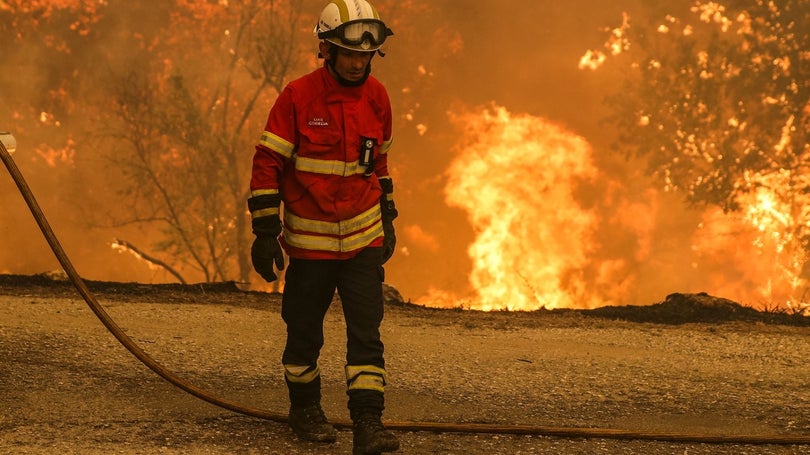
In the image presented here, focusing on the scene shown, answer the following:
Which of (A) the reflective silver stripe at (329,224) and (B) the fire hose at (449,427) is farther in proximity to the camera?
(B) the fire hose at (449,427)

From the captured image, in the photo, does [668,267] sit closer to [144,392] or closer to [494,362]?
[494,362]

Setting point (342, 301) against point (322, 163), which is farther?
point (342, 301)

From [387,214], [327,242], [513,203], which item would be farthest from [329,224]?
[513,203]

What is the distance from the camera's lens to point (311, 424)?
15.4 ft

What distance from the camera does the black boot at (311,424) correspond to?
468 centimetres

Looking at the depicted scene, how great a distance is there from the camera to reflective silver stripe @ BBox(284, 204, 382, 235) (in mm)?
4469

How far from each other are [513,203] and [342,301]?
15870 millimetres

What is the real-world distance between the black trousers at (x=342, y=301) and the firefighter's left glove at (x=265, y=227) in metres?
0.18

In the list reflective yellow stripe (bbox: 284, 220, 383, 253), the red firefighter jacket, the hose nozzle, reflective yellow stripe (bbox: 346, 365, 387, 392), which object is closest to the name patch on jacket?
the red firefighter jacket

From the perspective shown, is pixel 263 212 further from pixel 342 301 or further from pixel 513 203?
pixel 513 203

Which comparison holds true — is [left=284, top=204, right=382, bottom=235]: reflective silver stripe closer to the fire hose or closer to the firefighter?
the firefighter

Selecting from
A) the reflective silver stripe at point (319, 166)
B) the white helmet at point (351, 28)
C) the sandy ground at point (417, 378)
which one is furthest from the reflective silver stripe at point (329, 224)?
the sandy ground at point (417, 378)

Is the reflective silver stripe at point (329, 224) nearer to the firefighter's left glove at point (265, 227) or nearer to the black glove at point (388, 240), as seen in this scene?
the firefighter's left glove at point (265, 227)

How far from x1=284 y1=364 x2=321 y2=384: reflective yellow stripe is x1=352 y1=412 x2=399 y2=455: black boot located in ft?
1.25
